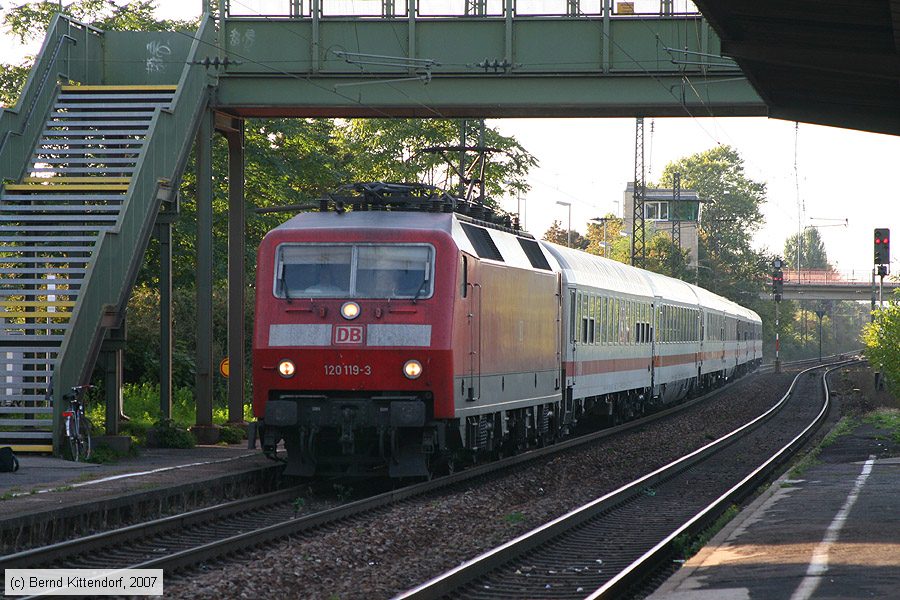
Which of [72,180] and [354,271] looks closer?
[354,271]

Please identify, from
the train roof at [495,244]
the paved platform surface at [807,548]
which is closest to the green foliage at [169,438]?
the train roof at [495,244]

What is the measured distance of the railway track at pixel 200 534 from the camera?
10.2m

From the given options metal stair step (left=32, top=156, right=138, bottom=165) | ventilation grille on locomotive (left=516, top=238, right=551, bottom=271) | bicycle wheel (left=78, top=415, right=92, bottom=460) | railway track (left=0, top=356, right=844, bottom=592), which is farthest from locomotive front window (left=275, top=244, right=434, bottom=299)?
metal stair step (left=32, top=156, right=138, bottom=165)

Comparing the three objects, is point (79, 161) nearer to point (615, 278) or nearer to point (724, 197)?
point (615, 278)

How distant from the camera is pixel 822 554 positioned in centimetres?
1008

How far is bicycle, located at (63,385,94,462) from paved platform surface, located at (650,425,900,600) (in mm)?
8825

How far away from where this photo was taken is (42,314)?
61.6 ft

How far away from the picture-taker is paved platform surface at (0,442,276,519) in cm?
1298

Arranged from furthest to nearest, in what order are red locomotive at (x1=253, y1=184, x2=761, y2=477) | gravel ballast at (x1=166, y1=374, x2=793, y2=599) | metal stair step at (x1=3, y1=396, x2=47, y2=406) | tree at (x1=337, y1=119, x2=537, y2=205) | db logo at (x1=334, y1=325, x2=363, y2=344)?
tree at (x1=337, y1=119, x2=537, y2=205) → metal stair step at (x1=3, y1=396, x2=47, y2=406) → db logo at (x1=334, y1=325, x2=363, y2=344) → red locomotive at (x1=253, y1=184, x2=761, y2=477) → gravel ballast at (x1=166, y1=374, x2=793, y2=599)

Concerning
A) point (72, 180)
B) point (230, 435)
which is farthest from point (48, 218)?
point (230, 435)

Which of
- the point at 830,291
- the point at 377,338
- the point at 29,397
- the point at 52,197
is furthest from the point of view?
the point at 830,291

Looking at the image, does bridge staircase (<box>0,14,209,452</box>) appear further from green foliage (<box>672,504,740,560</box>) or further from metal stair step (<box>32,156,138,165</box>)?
green foliage (<box>672,504,740,560</box>)

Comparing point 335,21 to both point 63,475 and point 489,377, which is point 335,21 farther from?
point 63,475

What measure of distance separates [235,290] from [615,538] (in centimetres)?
1202
